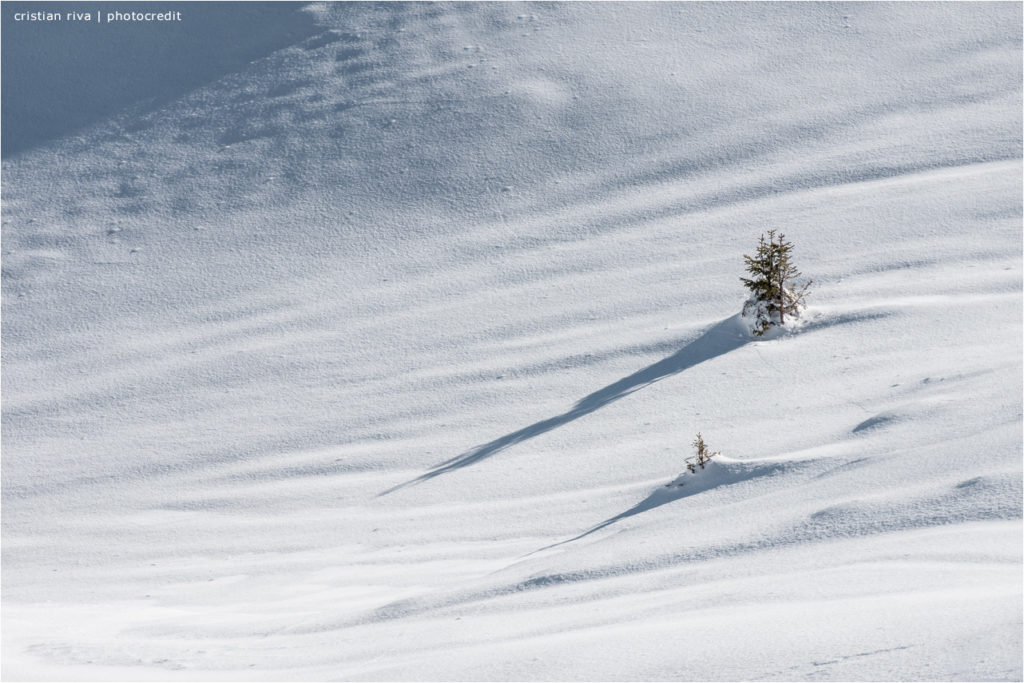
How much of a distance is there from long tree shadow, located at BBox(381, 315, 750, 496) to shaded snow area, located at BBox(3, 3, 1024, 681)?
0.05 metres

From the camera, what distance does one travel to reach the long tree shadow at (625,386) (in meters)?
7.40

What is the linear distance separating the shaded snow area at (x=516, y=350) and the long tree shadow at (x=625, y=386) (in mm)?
47

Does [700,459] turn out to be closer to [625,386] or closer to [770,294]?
[625,386]

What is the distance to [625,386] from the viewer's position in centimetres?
794

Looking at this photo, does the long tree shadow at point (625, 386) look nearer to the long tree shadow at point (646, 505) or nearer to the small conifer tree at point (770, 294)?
the small conifer tree at point (770, 294)

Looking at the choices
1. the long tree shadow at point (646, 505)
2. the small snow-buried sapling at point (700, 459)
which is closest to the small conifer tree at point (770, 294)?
the small snow-buried sapling at point (700, 459)

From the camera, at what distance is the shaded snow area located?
417cm

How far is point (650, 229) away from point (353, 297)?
116 inches

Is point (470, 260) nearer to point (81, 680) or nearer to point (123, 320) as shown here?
point (123, 320)

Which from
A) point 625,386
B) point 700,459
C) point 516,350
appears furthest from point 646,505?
point 516,350

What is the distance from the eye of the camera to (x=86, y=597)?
6418 mm

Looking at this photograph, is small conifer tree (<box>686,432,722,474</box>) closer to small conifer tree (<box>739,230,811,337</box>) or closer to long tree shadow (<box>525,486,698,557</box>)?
long tree shadow (<box>525,486,698,557</box>)

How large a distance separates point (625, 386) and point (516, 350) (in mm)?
1300

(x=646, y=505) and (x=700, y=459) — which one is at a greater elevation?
(x=700, y=459)
